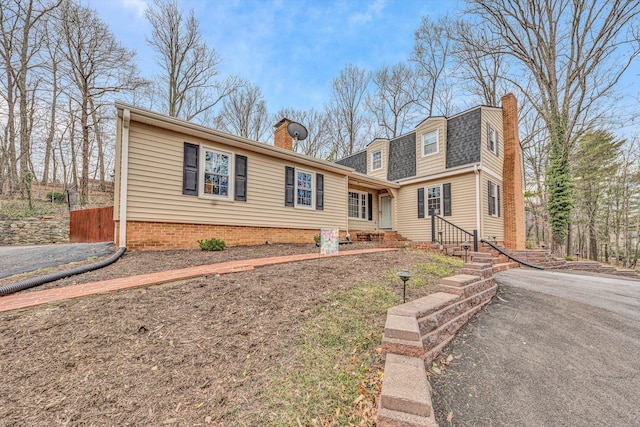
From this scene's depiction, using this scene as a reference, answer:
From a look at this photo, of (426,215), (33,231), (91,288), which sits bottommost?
(91,288)

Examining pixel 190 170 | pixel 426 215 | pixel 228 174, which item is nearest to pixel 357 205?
pixel 426 215

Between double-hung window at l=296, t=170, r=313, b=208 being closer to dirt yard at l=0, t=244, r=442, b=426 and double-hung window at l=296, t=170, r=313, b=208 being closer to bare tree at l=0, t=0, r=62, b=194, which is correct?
dirt yard at l=0, t=244, r=442, b=426

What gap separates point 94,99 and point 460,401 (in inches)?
713

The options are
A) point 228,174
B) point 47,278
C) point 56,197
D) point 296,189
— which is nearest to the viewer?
point 47,278

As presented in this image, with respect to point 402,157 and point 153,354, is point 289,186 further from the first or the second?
point 402,157

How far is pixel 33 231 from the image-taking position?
9891mm

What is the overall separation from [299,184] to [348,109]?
13538 mm

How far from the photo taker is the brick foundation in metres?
5.69

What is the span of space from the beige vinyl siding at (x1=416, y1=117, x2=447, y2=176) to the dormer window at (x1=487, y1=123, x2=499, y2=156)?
5.17ft

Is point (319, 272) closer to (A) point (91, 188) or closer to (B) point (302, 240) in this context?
(B) point (302, 240)

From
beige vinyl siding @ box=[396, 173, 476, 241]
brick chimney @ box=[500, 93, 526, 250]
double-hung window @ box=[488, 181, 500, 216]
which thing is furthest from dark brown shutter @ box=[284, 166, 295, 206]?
brick chimney @ box=[500, 93, 526, 250]

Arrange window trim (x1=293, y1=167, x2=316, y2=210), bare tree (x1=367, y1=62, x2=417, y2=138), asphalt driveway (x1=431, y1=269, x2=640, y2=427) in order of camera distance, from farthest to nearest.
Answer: bare tree (x1=367, y1=62, x2=417, y2=138) < window trim (x1=293, y1=167, x2=316, y2=210) < asphalt driveway (x1=431, y1=269, x2=640, y2=427)

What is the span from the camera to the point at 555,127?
10.4 m

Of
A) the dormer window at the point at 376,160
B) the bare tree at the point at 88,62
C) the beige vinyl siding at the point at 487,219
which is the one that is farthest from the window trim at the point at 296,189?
the bare tree at the point at 88,62
